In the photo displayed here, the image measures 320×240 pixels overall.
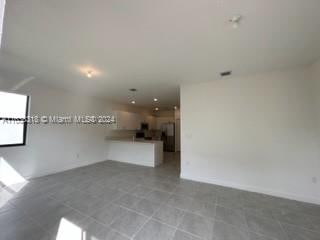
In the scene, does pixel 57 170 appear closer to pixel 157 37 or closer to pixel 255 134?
pixel 157 37

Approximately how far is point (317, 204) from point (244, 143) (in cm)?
154

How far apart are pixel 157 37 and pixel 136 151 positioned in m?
4.29

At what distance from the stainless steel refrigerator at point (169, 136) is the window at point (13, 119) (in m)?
6.01

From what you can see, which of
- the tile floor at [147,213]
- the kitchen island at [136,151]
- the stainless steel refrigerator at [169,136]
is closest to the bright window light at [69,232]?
the tile floor at [147,213]

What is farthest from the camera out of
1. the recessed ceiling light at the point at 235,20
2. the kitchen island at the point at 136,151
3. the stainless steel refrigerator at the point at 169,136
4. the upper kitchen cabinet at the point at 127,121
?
the stainless steel refrigerator at the point at 169,136

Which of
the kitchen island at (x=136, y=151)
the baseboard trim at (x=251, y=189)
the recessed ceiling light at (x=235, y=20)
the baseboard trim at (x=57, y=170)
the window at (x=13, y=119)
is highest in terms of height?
the recessed ceiling light at (x=235, y=20)

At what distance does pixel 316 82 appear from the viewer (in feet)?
8.33

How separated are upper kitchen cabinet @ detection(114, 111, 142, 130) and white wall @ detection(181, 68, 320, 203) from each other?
3.33 meters

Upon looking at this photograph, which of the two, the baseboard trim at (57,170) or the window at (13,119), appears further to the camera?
the baseboard trim at (57,170)

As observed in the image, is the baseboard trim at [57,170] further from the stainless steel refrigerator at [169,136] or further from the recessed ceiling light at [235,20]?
the recessed ceiling light at [235,20]

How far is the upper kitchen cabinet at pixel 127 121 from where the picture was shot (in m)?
6.05

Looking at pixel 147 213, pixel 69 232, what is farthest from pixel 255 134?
pixel 69 232

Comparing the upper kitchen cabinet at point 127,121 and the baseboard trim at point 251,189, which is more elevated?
the upper kitchen cabinet at point 127,121

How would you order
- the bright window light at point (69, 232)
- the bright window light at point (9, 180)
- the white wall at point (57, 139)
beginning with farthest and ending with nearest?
the white wall at point (57, 139)
the bright window light at point (9, 180)
the bright window light at point (69, 232)
